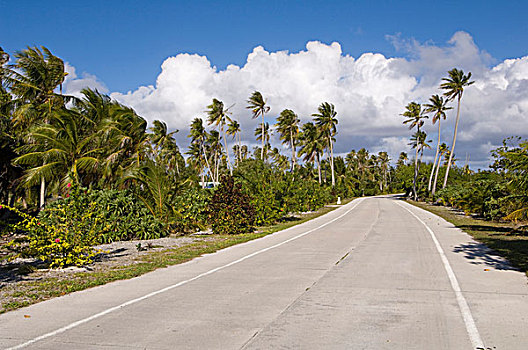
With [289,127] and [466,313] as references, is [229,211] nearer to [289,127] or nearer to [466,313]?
[466,313]

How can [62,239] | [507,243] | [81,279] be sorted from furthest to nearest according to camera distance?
[507,243] < [62,239] < [81,279]

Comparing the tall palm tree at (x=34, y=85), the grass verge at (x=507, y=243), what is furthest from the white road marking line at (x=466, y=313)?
the tall palm tree at (x=34, y=85)

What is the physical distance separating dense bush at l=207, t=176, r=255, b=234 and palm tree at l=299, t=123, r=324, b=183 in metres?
52.7

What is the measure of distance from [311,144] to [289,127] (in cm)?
520

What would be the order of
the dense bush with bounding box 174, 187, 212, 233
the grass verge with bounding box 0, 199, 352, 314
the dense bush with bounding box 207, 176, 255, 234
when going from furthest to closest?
the dense bush with bounding box 174, 187, 212, 233 < the dense bush with bounding box 207, 176, 255, 234 < the grass verge with bounding box 0, 199, 352, 314

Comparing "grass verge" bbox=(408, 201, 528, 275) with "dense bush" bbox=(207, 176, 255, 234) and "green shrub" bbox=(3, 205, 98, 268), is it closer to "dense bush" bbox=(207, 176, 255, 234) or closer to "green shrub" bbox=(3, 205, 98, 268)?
"dense bush" bbox=(207, 176, 255, 234)

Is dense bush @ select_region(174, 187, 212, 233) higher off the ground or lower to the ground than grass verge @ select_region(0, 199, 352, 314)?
higher

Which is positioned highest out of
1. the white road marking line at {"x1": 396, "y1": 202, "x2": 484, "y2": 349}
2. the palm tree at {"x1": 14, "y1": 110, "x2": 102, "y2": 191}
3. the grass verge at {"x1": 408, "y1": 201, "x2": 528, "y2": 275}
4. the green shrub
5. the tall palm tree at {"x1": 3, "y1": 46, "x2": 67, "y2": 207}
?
the tall palm tree at {"x1": 3, "y1": 46, "x2": 67, "y2": 207}

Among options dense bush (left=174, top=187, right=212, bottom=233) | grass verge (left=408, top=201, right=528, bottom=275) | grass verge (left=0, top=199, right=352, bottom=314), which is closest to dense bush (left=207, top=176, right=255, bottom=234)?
dense bush (left=174, top=187, right=212, bottom=233)

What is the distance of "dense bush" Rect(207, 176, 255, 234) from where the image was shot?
803 inches

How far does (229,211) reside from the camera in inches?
806

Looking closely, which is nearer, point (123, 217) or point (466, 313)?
point (466, 313)

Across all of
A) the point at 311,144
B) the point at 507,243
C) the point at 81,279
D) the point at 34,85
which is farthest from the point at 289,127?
the point at 81,279

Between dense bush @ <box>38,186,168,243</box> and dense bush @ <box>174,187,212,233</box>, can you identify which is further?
dense bush @ <box>174,187,212,233</box>
